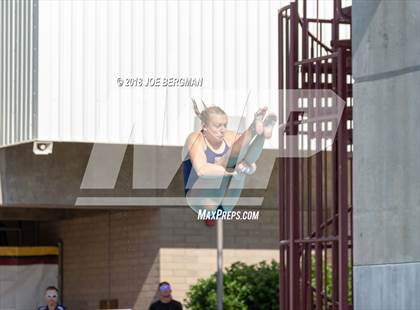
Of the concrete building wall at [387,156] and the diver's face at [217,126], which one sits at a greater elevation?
the diver's face at [217,126]

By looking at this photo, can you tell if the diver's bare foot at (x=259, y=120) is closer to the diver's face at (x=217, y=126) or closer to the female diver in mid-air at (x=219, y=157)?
the female diver in mid-air at (x=219, y=157)

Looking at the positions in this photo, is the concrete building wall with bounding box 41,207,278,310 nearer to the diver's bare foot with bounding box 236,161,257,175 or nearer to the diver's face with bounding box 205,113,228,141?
the diver's bare foot with bounding box 236,161,257,175

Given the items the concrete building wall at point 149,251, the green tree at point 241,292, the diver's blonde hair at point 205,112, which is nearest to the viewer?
the diver's blonde hair at point 205,112

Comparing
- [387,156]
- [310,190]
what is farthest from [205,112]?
[387,156]

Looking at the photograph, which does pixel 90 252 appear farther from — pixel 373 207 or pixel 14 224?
pixel 373 207

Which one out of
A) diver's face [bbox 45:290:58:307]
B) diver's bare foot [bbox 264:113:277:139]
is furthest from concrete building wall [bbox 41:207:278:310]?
diver's bare foot [bbox 264:113:277:139]

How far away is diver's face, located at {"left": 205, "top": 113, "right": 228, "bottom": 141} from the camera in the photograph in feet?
55.0

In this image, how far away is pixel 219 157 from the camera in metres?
17.1

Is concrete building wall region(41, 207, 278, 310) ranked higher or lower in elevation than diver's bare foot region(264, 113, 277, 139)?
lower

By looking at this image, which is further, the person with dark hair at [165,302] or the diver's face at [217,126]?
the diver's face at [217,126]

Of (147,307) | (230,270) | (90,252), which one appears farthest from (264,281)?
(90,252)

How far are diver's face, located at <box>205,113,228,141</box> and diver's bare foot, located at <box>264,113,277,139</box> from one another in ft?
1.92

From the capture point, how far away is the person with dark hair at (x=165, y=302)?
1638cm

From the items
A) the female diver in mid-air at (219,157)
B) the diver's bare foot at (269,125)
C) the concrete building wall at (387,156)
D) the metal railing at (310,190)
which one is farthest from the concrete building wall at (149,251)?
the concrete building wall at (387,156)
